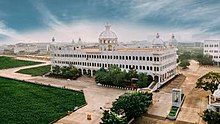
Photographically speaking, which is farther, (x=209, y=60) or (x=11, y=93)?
(x=209, y=60)

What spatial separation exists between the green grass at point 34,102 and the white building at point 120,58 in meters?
14.8

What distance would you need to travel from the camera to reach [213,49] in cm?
9019

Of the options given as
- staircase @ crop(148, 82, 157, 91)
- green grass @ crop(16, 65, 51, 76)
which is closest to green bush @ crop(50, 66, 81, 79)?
green grass @ crop(16, 65, 51, 76)

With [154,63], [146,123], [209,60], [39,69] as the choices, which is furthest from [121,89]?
[209,60]

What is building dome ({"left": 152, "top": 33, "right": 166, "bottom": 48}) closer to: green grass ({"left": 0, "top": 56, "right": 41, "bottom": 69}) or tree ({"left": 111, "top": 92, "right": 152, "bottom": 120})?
tree ({"left": 111, "top": 92, "right": 152, "bottom": 120})

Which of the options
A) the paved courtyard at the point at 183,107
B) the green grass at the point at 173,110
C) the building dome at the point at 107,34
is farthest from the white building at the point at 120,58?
the green grass at the point at 173,110

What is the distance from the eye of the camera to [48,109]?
3584 centimetres

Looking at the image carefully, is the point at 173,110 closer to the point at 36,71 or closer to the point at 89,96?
the point at 89,96

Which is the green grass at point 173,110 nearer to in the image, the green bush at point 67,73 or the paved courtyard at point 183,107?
the paved courtyard at point 183,107

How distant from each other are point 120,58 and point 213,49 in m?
49.8

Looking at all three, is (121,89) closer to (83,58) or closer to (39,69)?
(83,58)

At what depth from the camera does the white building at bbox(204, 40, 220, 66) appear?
8787cm

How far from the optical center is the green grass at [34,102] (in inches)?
1280

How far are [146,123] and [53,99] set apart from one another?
56.6 feet
